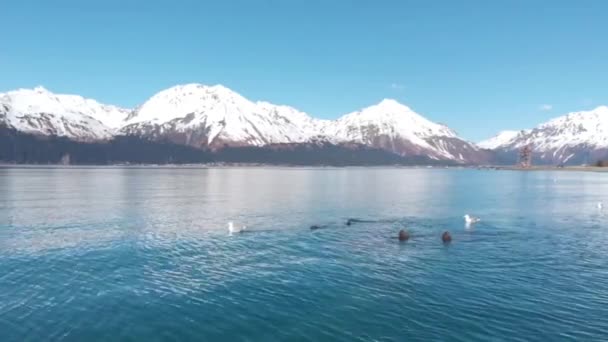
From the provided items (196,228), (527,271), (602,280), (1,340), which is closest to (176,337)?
(1,340)

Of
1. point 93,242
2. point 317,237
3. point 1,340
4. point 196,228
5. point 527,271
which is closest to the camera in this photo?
point 1,340

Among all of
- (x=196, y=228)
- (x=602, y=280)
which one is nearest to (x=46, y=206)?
(x=196, y=228)

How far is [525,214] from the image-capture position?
7881cm

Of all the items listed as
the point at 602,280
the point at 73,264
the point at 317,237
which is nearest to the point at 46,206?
the point at 73,264

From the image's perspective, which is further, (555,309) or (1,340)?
(555,309)

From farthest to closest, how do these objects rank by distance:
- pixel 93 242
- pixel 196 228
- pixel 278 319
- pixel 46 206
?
1. pixel 46 206
2. pixel 196 228
3. pixel 93 242
4. pixel 278 319

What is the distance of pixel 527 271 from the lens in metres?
38.5

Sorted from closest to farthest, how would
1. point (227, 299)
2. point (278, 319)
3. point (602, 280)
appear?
1. point (278, 319)
2. point (227, 299)
3. point (602, 280)

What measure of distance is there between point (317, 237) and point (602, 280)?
2893cm

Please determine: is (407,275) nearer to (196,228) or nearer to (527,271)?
(527,271)

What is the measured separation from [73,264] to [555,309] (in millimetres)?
38028

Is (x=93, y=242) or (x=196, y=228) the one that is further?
(x=196, y=228)

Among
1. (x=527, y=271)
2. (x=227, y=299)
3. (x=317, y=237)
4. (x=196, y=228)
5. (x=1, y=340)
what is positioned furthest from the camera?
(x=196, y=228)

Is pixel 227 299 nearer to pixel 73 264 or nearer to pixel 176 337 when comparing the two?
pixel 176 337
